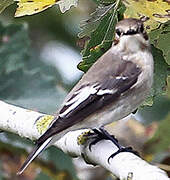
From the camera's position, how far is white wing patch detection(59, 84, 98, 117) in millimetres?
2102

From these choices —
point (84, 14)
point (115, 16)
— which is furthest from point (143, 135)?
point (115, 16)

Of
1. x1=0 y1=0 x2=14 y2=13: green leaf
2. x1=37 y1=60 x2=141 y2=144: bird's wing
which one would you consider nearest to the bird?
x1=37 y1=60 x2=141 y2=144: bird's wing

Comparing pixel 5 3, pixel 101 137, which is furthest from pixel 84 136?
pixel 5 3

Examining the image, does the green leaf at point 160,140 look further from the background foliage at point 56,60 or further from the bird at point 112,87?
the bird at point 112,87

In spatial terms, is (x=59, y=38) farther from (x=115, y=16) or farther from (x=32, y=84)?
(x=115, y=16)

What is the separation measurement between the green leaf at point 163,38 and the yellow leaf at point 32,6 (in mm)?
264

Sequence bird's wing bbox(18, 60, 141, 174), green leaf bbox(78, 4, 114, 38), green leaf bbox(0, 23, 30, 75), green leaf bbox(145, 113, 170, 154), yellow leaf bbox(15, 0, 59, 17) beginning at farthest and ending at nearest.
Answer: green leaf bbox(0, 23, 30, 75)
green leaf bbox(145, 113, 170, 154)
bird's wing bbox(18, 60, 141, 174)
green leaf bbox(78, 4, 114, 38)
yellow leaf bbox(15, 0, 59, 17)

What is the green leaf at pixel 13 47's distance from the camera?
3277mm

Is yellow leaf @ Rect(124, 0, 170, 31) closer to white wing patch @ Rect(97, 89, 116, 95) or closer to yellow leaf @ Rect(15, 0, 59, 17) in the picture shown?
yellow leaf @ Rect(15, 0, 59, 17)

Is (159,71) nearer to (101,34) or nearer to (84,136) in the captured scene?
(101,34)

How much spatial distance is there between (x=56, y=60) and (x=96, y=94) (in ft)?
6.65

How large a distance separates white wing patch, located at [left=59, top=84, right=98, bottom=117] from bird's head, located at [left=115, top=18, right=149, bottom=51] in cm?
15

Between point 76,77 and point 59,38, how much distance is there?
0.42 meters

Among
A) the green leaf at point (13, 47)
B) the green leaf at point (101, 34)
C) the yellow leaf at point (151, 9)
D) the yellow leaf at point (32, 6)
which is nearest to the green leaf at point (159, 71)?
the green leaf at point (101, 34)
